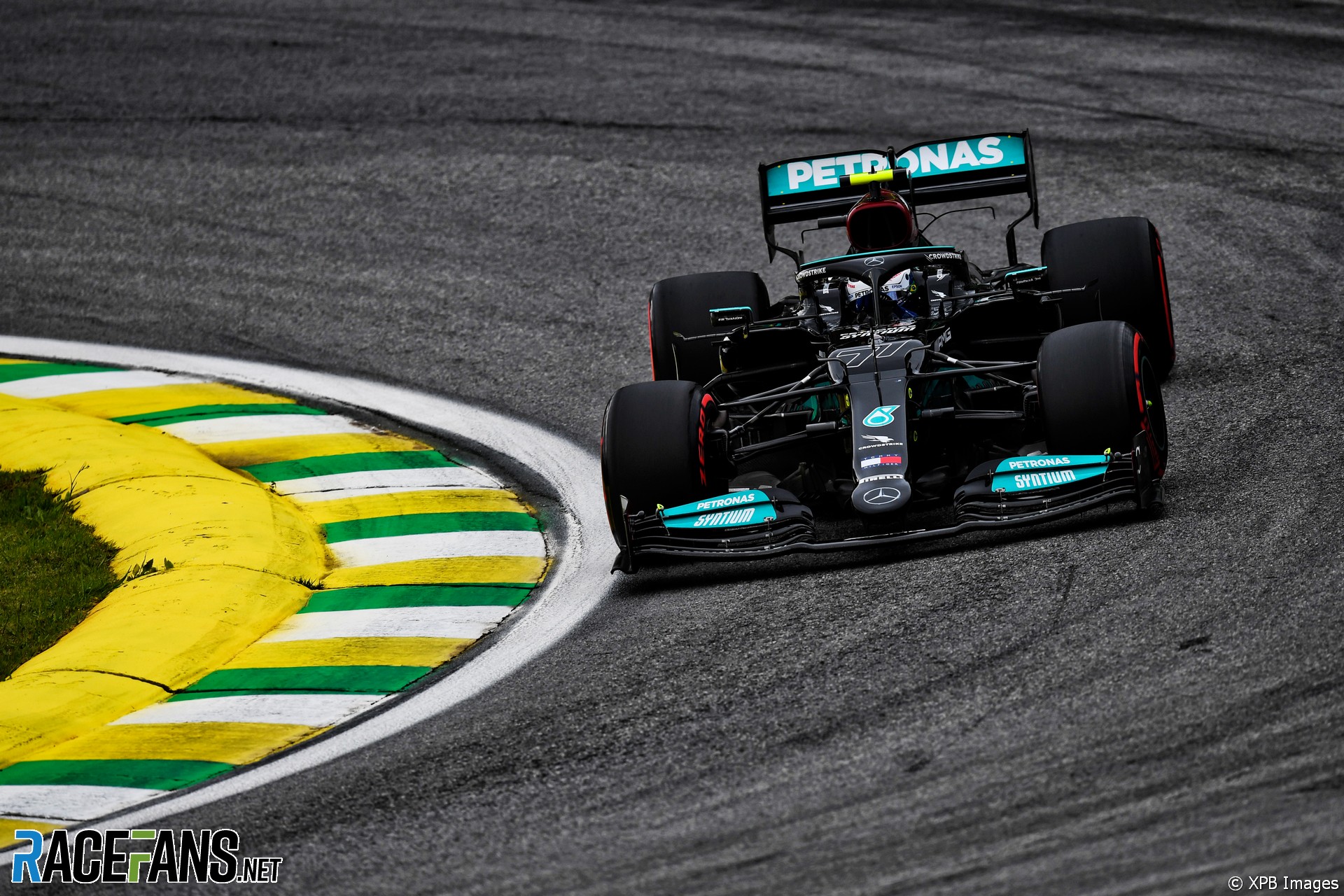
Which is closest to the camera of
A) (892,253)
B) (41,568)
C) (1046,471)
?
(1046,471)

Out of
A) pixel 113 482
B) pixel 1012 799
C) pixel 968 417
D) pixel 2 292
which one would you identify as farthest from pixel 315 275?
pixel 1012 799

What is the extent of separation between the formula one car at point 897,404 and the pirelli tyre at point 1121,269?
1cm

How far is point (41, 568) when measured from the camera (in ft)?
26.1

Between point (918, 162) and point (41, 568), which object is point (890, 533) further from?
point (41, 568)

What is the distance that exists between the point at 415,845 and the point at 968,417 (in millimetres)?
3642

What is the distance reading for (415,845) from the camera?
4770 millimetres

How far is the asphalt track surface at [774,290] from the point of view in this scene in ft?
14.9

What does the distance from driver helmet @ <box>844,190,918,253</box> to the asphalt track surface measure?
6.17 feet

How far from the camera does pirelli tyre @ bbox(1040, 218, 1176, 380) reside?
29.5 ft

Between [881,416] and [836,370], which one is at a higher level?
[836,370]

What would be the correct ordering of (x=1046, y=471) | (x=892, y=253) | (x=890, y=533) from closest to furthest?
(x=1046, y=471)
(x=890, y=533)
(x=892, y=253)

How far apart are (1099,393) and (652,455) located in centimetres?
203

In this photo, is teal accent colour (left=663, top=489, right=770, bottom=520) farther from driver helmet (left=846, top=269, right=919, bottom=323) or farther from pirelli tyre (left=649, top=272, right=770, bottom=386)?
pirelli tyre (left=649, top=272, right=770, bottom=386)

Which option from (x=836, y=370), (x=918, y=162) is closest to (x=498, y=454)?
(x=836, y=370)
